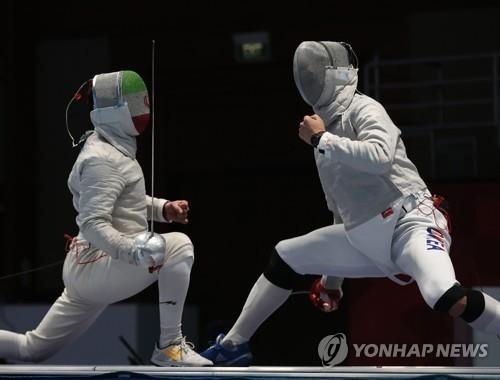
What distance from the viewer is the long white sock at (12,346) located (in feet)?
9.22

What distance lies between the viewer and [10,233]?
208 inches

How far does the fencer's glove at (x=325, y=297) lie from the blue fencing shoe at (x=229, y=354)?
0.25 meters

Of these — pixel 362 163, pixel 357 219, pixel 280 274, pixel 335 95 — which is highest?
pixel 335 95

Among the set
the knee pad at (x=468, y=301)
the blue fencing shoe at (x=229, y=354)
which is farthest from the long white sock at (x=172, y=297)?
the knee pad at (x=468, y=301)

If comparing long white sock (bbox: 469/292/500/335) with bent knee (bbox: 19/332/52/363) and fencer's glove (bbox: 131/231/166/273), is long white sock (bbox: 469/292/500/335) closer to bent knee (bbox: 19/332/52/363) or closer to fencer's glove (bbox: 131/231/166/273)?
fencer's glove (bbox: 131/231/166/273)

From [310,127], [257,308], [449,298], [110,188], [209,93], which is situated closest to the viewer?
[449,298]

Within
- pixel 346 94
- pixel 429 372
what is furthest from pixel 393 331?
pixel 346 94

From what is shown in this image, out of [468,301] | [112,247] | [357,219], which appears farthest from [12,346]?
[468,301]

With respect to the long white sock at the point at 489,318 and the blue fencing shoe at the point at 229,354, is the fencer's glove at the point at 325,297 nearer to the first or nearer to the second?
the blue fencing shoe at the point at 229,354

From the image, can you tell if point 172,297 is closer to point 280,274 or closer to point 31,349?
point 280,274

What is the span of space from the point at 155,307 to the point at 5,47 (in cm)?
261

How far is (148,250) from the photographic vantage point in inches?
101

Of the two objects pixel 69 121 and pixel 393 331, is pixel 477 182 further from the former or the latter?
pixel 69 121

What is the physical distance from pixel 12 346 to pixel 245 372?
0.78 meters
